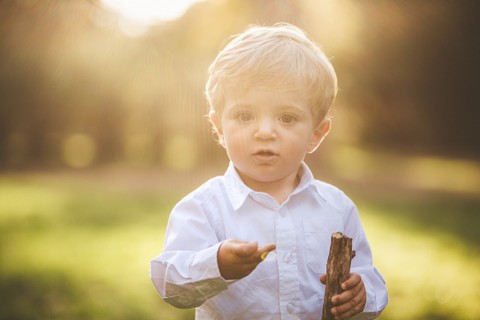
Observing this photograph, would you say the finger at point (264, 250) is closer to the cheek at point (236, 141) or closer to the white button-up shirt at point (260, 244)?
the white button-up shirt at point (260, 244)

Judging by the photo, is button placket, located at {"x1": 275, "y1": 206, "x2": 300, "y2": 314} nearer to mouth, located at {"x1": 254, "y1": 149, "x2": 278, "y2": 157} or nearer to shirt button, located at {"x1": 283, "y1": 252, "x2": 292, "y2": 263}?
shirt button, located at {"x1": 283, "y1": 252, "x2": 292, "y2": 263}

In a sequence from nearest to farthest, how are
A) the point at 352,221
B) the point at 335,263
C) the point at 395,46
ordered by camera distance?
the point at 335,263
the point at 352,221
the point at 395,46

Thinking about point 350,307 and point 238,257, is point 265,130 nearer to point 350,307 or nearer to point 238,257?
point 238,257

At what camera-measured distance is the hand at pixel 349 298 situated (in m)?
1.68

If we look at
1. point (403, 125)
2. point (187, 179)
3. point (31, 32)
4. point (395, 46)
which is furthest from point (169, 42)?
point (403, 125)

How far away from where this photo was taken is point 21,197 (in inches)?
345

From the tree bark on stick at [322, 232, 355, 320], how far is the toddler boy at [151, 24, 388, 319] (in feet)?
0.32

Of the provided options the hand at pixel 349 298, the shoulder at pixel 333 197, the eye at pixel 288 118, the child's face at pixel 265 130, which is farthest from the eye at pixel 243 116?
the hand at pixel 349 298

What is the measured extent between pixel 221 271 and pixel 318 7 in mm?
5554

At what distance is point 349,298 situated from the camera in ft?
5.63

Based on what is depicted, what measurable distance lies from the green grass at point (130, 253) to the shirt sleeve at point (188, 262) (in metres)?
2.09

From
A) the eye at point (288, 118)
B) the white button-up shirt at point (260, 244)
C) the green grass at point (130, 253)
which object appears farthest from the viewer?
the green grass at point (130, 253)

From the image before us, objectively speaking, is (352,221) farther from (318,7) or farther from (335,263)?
(318,7)

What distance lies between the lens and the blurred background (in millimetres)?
4707
